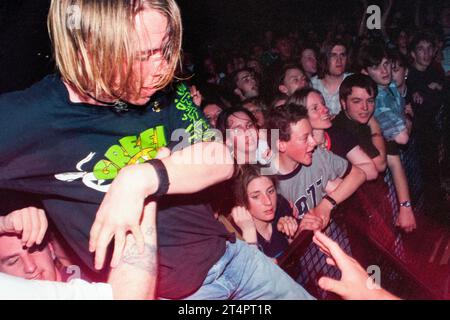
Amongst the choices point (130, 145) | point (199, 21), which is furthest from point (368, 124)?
point (130, 145)

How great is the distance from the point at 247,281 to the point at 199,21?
1.39 metres

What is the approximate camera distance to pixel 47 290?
743 mm

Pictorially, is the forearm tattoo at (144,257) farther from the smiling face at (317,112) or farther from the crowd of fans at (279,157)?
the smiling face at (317,112)

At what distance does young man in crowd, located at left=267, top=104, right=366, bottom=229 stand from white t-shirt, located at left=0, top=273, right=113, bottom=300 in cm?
99

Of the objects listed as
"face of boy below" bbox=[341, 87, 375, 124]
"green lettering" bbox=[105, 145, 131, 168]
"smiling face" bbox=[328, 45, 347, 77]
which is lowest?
"green lettering" bbox=[105, 145, 131, 168]

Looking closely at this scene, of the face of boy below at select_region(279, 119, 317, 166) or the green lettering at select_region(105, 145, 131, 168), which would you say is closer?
the green lettering at select_region(105, 145, 131, 168)

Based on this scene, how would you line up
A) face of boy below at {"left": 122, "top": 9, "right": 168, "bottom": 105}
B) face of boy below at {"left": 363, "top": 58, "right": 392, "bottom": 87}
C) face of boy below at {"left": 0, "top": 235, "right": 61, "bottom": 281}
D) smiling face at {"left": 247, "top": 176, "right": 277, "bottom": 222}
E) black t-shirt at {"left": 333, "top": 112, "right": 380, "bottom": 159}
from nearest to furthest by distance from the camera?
face of boy below at {"left": 122, "top": 9, "right": 168, "bottom": 105}, face of boy below at {"left": 0, "top": 235, "right": 61, "bottom": 281}, smiling face at {"left": 247, "top": 176, "right": 277, "bottom": 222}, black t-shirt at {"left": 333, "top": 112, "right": 380, "bottom": 159}, face of boy below at {"left": 363, "top": 58, "right": 392, "bottom": 87}

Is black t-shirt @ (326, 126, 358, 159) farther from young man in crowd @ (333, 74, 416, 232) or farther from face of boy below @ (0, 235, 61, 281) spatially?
face of boy below @ (0, 235, 61, 281)

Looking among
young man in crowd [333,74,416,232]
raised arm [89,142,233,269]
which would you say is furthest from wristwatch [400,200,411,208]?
raised arm [89,142,233,269]

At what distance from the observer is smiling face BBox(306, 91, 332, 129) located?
1.82 metres

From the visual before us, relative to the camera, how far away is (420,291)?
5.01ft

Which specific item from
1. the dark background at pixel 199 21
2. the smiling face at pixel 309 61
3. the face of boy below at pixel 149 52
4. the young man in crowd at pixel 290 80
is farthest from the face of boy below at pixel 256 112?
the face of boy below at pixel 149 52

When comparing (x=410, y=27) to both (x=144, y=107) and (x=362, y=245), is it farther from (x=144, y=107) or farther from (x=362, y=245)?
(x=144, y=107)

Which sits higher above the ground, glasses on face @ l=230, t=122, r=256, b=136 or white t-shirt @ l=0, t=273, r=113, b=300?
glasses on face @ l=230, t=122, r=256, b=136
